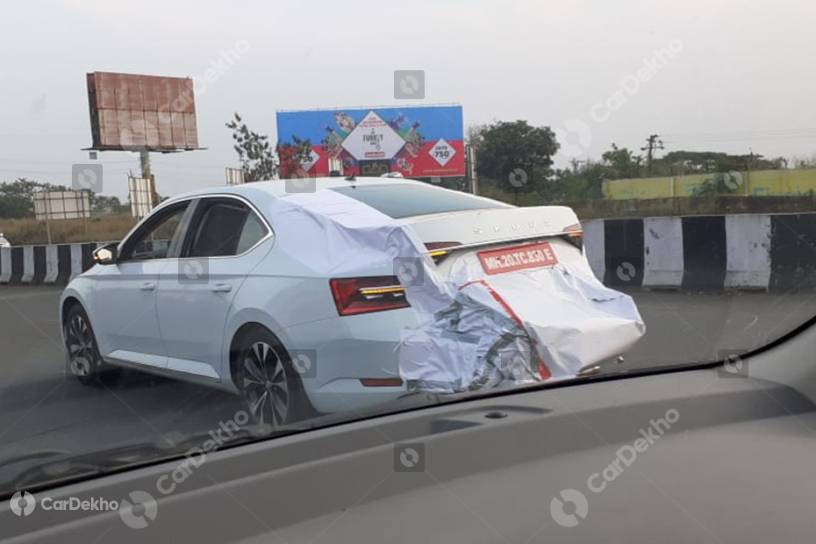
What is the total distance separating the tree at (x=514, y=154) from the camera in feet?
14.0

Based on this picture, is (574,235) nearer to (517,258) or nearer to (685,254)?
(517,258)

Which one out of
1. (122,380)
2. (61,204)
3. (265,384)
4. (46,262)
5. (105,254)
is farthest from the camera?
(46,262)

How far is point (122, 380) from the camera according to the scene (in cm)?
395

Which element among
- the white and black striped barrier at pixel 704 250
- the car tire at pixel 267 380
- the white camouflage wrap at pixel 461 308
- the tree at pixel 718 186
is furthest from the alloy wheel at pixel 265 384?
the tree at pixel 718 186

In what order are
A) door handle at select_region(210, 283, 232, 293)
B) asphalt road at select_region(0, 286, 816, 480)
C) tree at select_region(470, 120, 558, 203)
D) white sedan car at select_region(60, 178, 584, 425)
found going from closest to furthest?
asphalt road at select_region(0, 286, 816, 480) < white sedan car at select_region(60, 178, 584, 425) < door handle at select_region(210, 283, 232, 293) < tree at select_region(470, 120, 558, 203)

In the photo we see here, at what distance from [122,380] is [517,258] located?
2.00 metres

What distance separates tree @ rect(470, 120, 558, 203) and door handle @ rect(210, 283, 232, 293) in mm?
1420

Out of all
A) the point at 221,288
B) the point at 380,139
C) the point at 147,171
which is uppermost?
the point at 380,139

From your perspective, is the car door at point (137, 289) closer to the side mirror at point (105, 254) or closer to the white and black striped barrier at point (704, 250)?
the side mirror at point (105, 254)

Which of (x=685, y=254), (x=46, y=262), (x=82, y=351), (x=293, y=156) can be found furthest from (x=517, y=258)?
(x=685, y=254)

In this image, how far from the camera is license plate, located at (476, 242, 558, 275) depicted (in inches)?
164

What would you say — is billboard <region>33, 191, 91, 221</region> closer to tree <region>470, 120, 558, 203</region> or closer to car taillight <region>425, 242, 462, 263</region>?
car taillight <region>425, 242, 462, 263</region>

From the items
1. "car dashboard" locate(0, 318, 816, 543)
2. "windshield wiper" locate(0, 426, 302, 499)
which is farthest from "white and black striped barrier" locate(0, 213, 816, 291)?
"windshield wiper" locate(0, 426, 302, 499)

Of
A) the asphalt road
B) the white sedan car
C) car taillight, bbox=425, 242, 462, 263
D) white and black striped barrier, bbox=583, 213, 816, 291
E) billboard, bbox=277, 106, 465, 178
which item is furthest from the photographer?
white and black striped barrier, bbox=583, 213, 816, 291
